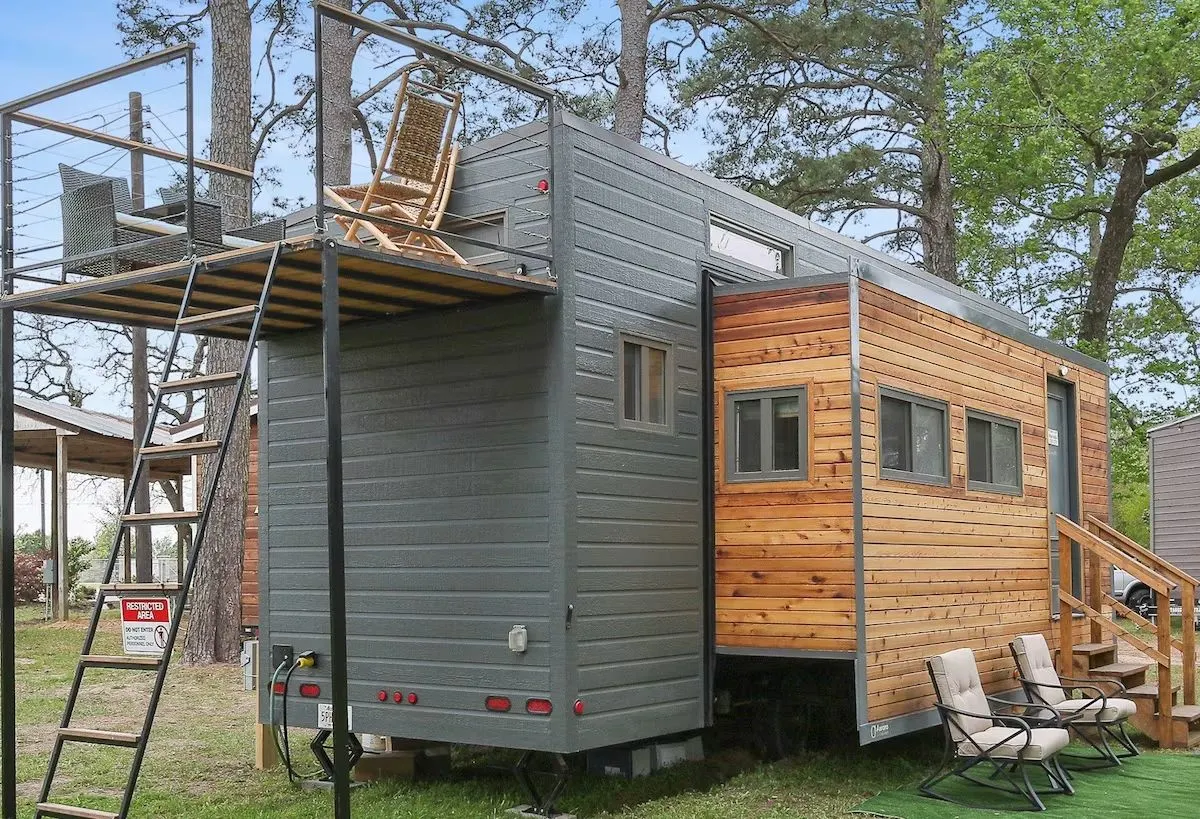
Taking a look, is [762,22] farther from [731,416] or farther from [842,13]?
[731,416]

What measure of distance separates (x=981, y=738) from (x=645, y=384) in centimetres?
295

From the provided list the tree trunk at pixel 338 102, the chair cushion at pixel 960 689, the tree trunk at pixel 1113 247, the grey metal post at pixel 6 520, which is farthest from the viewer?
the tree trunk at pixel 1113 247

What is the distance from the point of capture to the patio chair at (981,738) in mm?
7598

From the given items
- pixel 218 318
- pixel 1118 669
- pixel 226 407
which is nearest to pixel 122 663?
pixel 218 318

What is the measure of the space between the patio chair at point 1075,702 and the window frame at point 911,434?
1.52 meters

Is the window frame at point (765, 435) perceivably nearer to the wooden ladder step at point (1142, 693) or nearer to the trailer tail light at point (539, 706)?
the trailer tail light at point (539, 706)

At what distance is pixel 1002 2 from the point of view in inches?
802

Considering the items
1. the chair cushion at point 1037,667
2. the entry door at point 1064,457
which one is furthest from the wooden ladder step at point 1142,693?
the entry door at point 1064,457

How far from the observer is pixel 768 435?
7.83 meters

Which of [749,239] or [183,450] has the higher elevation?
[749,239]

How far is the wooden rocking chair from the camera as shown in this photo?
Answer: 279 inches

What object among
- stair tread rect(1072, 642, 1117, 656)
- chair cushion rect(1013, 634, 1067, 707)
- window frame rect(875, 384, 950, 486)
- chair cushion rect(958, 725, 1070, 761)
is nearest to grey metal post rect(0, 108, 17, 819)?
window frame rect(875, 384, 950, 486)

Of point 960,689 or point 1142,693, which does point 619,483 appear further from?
point 1142,693

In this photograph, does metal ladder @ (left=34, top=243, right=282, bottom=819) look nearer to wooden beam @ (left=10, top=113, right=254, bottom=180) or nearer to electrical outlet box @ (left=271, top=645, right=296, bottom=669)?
wooden beam @ (left=10, top=113, right=254, bottom=180)
